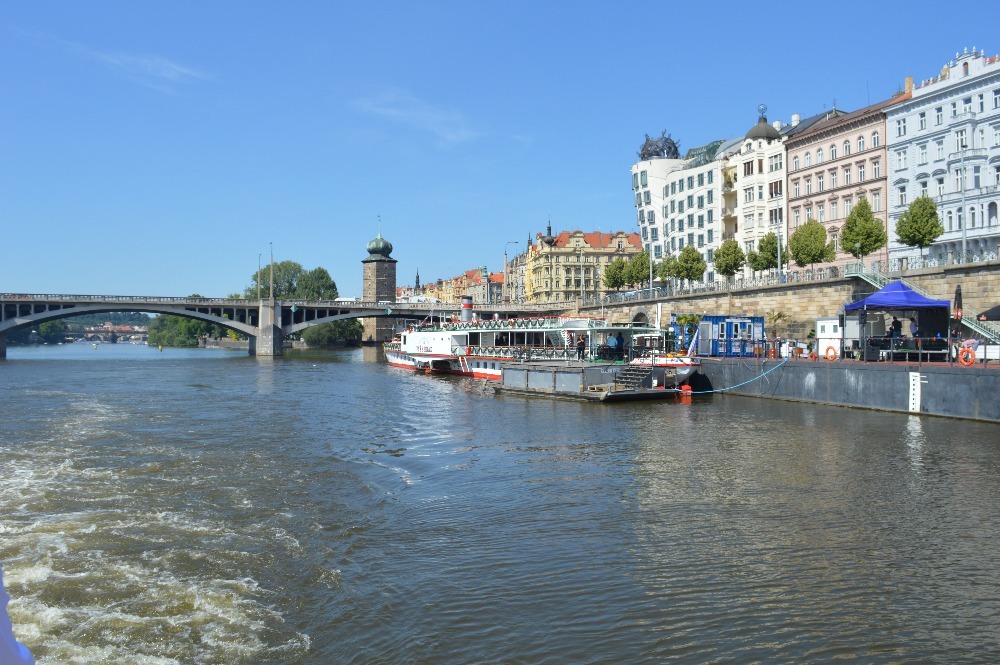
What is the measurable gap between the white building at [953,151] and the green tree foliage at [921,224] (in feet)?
5.25

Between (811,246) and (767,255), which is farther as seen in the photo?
(767,255)

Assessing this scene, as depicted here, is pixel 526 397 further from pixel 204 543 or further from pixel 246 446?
pixel 204 543

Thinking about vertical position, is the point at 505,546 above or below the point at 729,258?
below

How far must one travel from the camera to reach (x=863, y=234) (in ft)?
192

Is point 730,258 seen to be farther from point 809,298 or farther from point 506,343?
point 506,343

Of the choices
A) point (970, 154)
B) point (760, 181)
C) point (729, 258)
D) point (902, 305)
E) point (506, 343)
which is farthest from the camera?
point (760, 181)

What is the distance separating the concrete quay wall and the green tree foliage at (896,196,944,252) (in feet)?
55.3

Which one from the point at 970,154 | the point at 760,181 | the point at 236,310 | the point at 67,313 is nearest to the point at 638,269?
the point at 760,181

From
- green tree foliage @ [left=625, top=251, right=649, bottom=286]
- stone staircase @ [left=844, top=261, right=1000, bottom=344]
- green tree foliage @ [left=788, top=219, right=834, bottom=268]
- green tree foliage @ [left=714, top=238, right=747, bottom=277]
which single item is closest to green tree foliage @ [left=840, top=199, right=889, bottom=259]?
stone staircase @ [left=844, top=261, right=1000, bottom=344]

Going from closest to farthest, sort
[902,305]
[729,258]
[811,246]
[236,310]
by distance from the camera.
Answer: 1. [902,305]
2. [811,246]
3. [729,258]
4. [236,310]

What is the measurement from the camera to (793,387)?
42.4 m

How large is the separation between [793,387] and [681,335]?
1597cm

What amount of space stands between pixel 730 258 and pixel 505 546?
66.1 m

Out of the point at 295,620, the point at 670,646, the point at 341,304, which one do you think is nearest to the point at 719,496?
the point at 670,646
